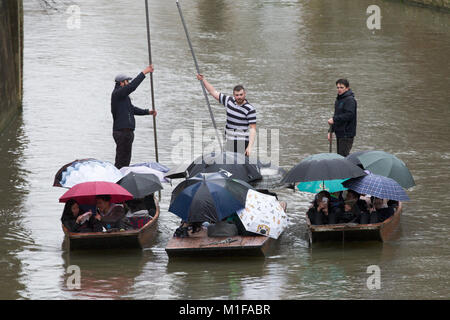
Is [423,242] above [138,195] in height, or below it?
below

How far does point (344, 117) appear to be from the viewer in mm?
14266

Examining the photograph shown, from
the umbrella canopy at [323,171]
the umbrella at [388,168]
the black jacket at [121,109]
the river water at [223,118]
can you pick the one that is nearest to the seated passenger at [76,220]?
the river water at [223,118]

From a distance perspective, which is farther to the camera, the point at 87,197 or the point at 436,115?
the point at 436,115

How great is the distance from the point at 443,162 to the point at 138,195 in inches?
267

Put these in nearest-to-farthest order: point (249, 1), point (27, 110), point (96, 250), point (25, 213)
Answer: point (96, 250) < point (25, 213) < point (27, 110) < point (249, 1)

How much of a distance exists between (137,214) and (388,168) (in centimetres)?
358

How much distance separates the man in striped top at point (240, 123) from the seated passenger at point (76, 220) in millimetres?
2647

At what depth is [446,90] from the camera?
22812 mm

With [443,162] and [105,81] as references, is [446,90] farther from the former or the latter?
[105,81]

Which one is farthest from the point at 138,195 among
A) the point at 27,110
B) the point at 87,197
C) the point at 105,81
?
the point at 105,81

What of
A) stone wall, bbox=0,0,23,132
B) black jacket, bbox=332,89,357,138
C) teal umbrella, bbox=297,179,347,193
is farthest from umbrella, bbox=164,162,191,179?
stone wall, bbox=0,0,23,132

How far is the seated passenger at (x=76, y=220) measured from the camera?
1190 centimetres

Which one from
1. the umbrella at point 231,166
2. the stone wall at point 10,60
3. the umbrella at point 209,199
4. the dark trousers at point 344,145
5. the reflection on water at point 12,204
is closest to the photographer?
the reflection on water at point 12,204

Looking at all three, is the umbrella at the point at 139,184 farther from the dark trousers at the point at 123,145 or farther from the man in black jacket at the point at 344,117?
the man in black jacket at the point at 344,117
